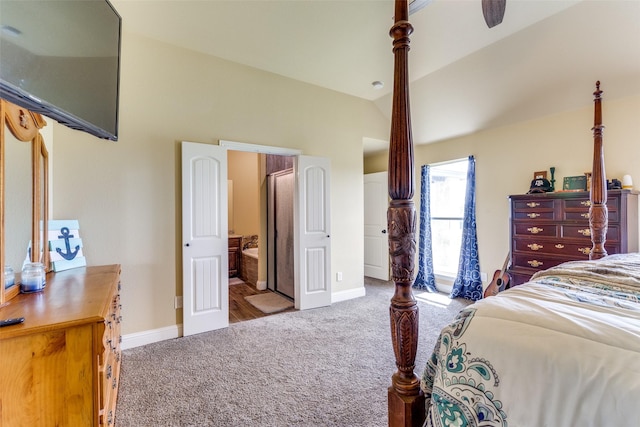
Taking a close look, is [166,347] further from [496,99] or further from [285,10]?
[496,99]

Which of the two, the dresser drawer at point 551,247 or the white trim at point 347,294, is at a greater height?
the dresser drawer at point 551,247

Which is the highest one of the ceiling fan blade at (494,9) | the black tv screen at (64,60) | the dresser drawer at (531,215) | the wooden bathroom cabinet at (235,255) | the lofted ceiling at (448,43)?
the lofted ceiling at (448,43)

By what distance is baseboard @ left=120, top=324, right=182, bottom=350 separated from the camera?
2537 millimetres

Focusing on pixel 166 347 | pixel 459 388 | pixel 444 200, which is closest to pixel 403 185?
pixel 459 388

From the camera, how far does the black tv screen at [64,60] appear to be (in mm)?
914

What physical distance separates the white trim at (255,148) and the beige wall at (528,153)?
2436 mm

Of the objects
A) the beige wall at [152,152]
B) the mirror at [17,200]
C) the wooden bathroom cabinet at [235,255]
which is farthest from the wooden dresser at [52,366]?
the wooden bathroom cabinet at [235,255]

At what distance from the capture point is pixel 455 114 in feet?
12.3

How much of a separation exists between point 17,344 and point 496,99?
4.35 metres

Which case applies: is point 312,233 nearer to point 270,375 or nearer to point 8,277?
point 270,375

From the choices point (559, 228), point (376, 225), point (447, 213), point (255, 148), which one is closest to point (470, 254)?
point (447, 213)

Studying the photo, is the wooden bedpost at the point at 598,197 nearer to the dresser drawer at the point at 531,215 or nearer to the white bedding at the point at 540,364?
the dresser drawer at the point at 531,215

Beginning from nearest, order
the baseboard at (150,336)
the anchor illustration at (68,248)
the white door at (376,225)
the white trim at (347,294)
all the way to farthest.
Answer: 1. the anchor illustration at (68,248)
2. the baseboard at (150,336)
3. the white trim at (347,294)
4. the white door at (376,225)

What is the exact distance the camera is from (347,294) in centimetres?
396
